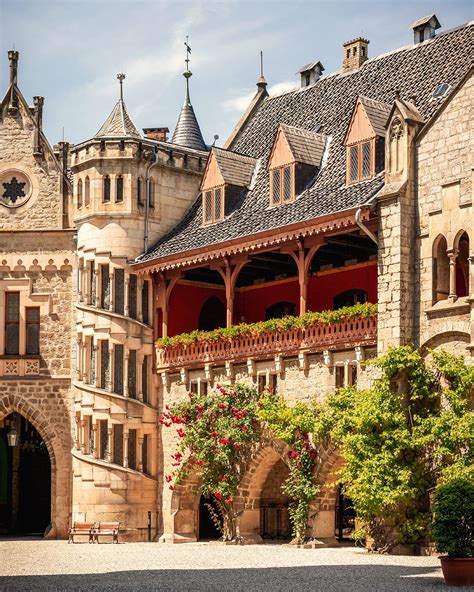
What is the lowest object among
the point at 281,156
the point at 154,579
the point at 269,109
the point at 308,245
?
the point at 154,579

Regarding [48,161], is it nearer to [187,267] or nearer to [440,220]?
[187,267]

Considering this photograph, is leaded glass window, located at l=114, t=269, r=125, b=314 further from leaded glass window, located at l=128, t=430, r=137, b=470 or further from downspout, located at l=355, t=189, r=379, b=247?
downspout, located at l=355, t=189, r=379, b=247

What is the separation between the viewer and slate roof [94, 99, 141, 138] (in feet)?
127

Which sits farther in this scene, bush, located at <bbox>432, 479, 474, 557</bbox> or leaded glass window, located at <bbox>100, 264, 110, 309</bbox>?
leaded glass window, located at <bbox>100, 264, 110, 309</bbox>

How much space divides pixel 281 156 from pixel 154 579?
548 inches

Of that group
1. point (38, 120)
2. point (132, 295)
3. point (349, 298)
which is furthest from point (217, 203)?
point (38, 120)

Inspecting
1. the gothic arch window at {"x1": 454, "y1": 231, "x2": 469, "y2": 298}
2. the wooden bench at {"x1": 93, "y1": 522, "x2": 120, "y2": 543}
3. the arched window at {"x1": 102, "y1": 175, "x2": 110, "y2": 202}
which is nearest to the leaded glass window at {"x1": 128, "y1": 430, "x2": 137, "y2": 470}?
the wooden bench at {"x1": 93, "y1": 522, "x2": 120, "y2": 543}

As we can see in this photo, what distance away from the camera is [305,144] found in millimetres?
35031

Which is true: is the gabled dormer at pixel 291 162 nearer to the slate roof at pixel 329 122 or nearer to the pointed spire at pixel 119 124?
the slate roof at pixel 329 122

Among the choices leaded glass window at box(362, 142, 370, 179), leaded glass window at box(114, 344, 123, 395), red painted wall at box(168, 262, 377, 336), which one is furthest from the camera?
leaded glass window at box(114, 344, 123, 395)

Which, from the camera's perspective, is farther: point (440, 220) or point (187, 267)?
point (187, 267)

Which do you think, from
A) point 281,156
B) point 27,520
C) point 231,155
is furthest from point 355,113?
point 27,520

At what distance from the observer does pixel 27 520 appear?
43.8 metres

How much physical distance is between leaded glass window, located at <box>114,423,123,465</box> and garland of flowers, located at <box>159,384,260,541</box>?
90.5 inches
